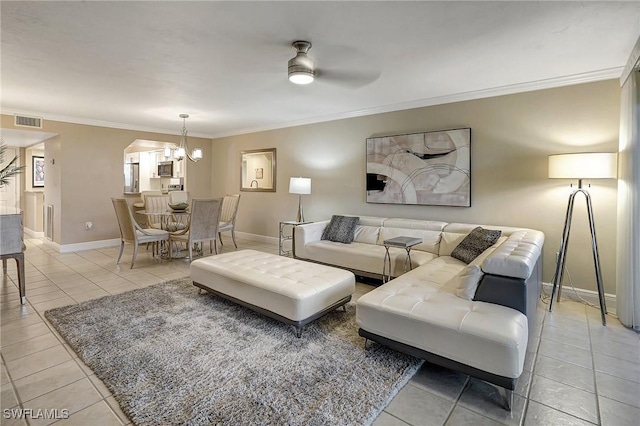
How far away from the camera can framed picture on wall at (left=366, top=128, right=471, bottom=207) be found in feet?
13.3

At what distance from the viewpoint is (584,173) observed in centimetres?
288

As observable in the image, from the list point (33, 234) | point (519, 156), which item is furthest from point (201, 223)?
A: point (33, 234)

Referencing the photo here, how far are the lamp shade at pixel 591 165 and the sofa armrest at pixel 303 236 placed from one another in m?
3.02

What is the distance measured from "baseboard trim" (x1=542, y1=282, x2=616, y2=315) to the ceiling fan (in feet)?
10.2

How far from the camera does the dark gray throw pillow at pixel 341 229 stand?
4516 millimetres

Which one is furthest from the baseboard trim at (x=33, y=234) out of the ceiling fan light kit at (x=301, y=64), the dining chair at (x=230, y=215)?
the ceiling fan light kit at (x=301, y=64)

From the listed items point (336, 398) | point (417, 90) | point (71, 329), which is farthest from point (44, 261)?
point (417, 90)

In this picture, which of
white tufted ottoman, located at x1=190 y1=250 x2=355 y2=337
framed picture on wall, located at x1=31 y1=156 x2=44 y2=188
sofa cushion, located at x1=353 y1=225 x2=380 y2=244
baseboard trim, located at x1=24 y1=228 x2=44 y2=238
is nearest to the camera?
white tufted ottoman, located at x1=190 y1=250 x2=355 y2=337

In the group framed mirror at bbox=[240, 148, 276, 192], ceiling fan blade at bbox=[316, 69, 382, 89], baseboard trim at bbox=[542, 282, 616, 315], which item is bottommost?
baseboard trim at bbox=[542, 282, 616, 315]

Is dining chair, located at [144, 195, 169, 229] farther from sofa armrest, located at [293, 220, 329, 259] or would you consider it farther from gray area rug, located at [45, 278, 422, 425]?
gray area rug, located at [45, 278, 422, 425]

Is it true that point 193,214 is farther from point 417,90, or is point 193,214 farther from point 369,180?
point 417,90

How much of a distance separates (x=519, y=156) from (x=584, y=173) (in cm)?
86

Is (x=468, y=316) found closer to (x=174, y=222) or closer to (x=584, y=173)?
(x=584, y=173)

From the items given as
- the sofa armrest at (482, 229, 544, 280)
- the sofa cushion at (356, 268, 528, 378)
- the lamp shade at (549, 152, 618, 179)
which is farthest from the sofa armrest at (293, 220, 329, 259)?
the lamp shade at (549, 152, 618, 179)
